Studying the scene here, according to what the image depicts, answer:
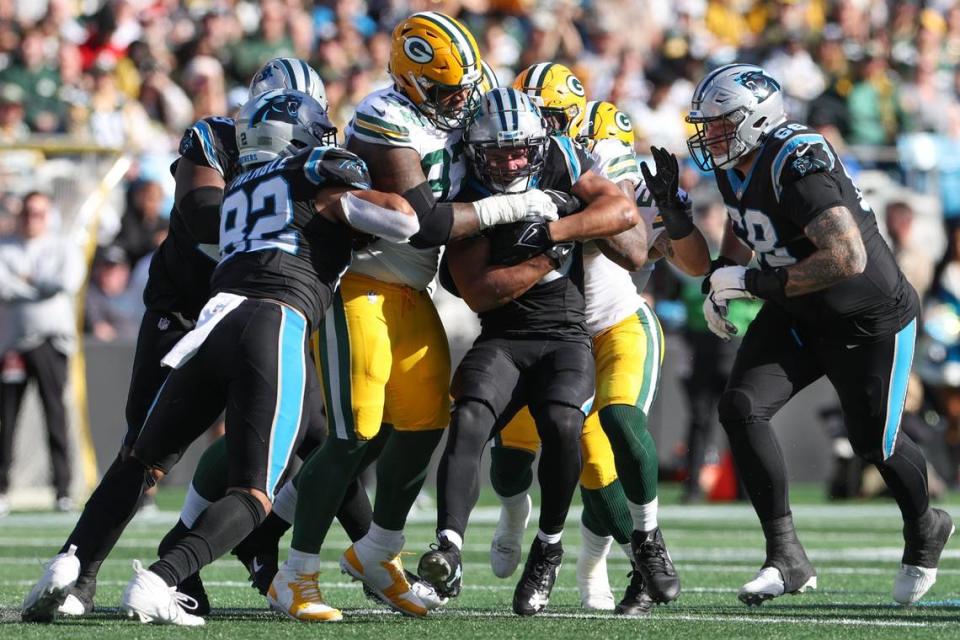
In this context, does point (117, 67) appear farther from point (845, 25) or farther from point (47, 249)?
point (845, 25)

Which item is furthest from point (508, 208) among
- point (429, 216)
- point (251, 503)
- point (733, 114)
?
point (251, 503)

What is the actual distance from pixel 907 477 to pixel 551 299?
4.31ft

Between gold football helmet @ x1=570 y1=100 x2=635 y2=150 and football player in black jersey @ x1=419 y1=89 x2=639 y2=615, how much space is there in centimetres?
45

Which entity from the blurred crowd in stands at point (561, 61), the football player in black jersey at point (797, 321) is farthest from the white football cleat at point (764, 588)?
the blurred crowd in stands at point (561, 61)

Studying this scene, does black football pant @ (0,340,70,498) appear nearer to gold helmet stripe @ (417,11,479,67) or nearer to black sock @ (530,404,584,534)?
gold helmet stripe @ (417,11,479,67)

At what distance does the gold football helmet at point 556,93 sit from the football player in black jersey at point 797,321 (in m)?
0.51

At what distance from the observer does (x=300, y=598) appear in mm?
5188

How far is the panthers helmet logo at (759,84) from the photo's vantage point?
18.6ft

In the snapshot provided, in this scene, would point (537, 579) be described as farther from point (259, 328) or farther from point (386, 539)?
point (259, 328)

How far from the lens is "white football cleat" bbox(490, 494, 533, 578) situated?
590cm

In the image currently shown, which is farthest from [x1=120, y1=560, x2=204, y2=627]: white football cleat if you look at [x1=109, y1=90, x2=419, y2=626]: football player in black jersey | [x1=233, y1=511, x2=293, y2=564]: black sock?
[x1=233, y1=511, x2=293, y2=564]: black sock

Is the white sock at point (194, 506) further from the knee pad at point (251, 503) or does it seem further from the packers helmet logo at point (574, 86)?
the packers helmet logo at point (574, 86)

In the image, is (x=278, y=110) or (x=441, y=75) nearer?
(x=278, y=110)

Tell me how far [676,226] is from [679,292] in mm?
5848
